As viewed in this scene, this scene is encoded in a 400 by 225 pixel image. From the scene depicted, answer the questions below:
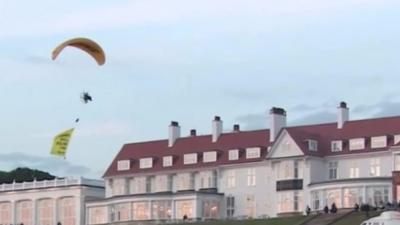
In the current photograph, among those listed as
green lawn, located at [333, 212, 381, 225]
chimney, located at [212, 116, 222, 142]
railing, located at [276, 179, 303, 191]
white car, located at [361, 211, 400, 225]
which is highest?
chimney, located at [212, 116, 222, 142]

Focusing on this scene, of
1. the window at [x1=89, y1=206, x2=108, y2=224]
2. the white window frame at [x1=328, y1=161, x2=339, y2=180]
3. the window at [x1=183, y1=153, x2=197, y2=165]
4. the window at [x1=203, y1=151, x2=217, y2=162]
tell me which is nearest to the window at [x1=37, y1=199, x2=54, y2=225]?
the window at [x1=89, y1=206, x2=108, y2=224]

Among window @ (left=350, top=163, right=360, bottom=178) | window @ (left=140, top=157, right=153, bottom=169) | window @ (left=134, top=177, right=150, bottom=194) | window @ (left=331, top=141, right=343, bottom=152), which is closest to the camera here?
window @ (left=350, top=163, right=360, bottom=178)

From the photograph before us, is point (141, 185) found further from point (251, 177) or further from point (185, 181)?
point (251, 177)

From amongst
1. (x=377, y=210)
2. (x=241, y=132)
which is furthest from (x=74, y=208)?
(x=377, y=210)

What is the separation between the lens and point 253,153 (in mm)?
109125

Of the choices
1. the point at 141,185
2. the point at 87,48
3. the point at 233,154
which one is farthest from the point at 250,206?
the point at 87,48

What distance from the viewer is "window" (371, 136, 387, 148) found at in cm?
10103

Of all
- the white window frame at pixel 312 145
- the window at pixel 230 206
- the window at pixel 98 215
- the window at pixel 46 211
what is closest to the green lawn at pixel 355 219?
the white window frame at pixel 312 145

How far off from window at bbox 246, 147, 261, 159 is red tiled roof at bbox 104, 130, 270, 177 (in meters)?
0.36

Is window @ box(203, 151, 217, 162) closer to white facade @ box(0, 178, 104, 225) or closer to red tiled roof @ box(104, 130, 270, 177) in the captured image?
red tiled roof @ box(104, 130, 270, 177)

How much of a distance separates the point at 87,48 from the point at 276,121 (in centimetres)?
5804

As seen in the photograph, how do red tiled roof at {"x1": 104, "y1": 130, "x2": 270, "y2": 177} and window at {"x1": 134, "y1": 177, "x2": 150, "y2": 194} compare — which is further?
window at {"x1": 134, "y1": 177, "x2": 150, "y2": 194}

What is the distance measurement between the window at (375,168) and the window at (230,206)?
13.8 metres

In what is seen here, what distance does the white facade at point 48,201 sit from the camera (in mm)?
121125
